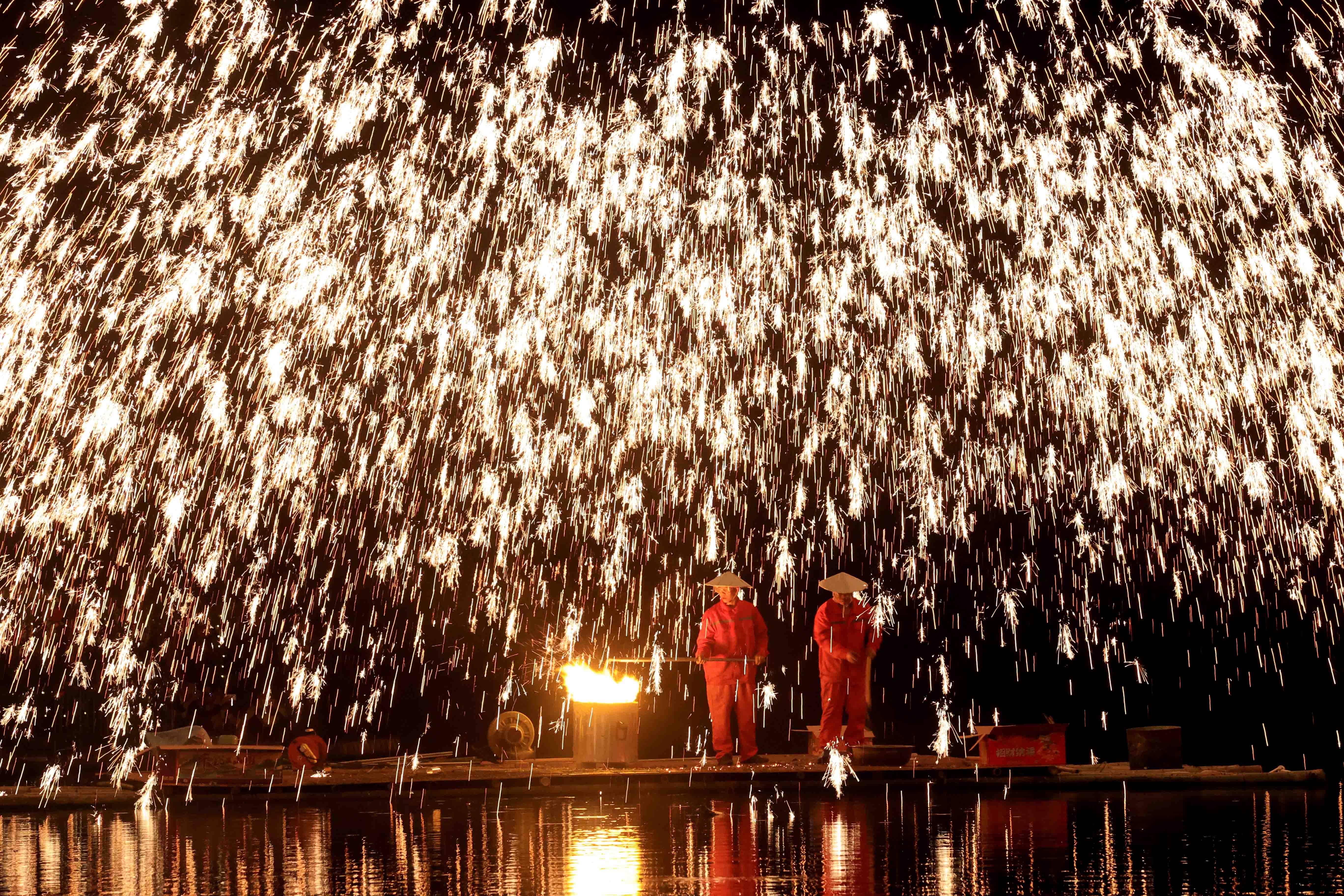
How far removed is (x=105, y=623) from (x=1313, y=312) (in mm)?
12952

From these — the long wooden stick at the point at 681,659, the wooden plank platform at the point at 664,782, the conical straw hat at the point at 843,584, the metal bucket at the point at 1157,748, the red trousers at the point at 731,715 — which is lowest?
the wooden plank platform at the point at 664,782

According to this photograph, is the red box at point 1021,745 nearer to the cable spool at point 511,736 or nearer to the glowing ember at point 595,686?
the glowing ember at point 595,686

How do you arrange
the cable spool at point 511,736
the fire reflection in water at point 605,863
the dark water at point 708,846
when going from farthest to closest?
1. the cable spool at point 511,736
2. the dark water at point 708,846
3. the fire reflection in water at point 605,863

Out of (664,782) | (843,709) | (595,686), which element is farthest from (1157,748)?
(595,686)

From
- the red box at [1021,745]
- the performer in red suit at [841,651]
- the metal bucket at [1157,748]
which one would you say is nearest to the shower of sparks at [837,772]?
the performer in red suit at [841,651]

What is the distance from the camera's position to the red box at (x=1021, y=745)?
13336 mm

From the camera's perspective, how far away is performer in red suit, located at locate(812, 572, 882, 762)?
13414 millimetres

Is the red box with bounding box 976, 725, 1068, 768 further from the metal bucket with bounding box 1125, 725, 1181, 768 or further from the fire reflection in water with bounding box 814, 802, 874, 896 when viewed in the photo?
the fire reflection in water with bounding box 814, 802, 874, 896

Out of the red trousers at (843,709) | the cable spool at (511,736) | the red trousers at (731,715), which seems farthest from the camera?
the cable spool at (511,736)

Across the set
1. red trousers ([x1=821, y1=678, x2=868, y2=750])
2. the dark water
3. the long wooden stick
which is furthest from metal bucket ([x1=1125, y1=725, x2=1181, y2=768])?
the long wooden stick

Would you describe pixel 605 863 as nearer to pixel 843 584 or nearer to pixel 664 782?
pixel 664 782

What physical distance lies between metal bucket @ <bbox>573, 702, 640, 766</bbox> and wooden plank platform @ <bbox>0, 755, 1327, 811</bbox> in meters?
0.74

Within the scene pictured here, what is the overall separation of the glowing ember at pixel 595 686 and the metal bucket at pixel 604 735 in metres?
0.07

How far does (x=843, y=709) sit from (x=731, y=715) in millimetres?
1058
